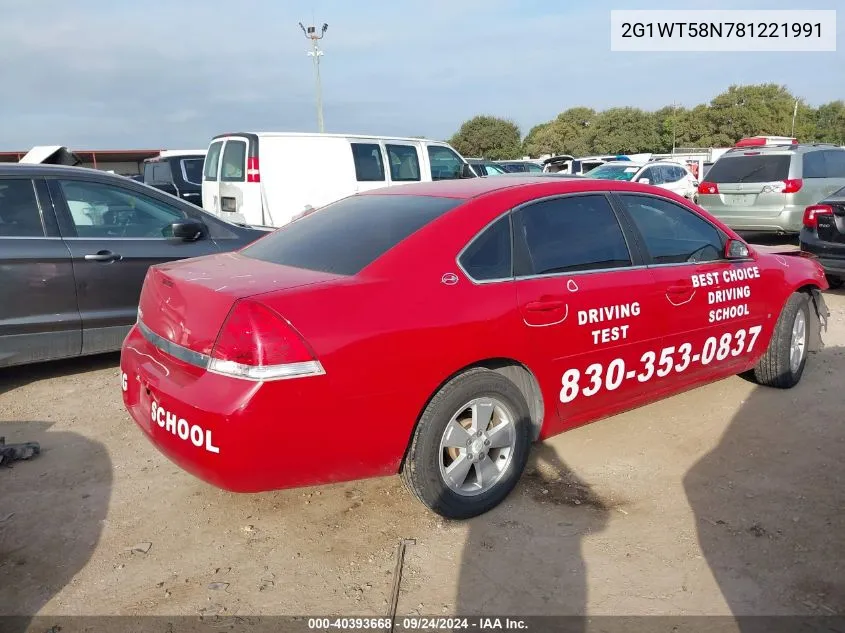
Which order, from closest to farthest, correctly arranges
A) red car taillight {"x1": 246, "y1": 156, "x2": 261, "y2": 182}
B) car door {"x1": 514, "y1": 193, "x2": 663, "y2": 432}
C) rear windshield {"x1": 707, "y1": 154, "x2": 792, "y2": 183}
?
car door {"x1": 514, "y1": 193, "x2": 663, "y2": 432}, red car taillight {"x1": 246, "y1": 156, "x2": 261, "y2": 182}, rear windshield {"x1": 707, "y1": 154, "x2": 792, "y2": 183}

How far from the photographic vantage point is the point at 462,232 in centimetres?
308

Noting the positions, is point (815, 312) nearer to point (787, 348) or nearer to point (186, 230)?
point (787, 348)

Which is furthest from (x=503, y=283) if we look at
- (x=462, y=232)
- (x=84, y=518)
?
(x=84, y=518)

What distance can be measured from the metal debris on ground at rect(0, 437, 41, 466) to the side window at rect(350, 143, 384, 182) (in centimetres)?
696

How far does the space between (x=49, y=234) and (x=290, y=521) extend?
300cm

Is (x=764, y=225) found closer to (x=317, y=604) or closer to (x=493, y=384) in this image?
(x=493, y=384)

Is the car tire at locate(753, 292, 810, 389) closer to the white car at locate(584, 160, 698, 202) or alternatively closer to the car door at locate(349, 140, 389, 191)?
the car door at locate(349, 140, 389, 191)

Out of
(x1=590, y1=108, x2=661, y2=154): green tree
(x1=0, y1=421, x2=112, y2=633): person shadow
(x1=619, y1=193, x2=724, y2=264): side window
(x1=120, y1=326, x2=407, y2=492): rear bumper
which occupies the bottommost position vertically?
(x1=0, y1=421, x2=112, y2=633): person shadow

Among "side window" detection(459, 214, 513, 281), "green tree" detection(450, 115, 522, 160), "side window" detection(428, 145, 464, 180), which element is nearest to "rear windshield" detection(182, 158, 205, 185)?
"side window" detection(428, 145, 464, 180)

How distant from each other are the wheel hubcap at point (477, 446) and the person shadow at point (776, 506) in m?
0.93

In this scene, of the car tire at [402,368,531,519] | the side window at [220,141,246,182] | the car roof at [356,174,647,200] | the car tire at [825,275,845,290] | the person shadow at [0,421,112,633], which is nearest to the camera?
the person shadow at [0,421,112,633]

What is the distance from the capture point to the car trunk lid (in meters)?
2.68

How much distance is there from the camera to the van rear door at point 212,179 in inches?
401

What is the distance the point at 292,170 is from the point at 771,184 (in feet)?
23.7
